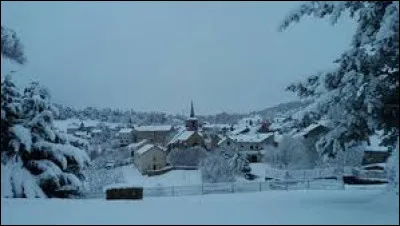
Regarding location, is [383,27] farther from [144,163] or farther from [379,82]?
[144,163]

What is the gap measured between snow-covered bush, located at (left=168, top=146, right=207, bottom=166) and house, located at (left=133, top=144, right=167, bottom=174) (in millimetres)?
2403

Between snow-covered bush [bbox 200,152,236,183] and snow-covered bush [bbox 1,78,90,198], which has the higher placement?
snow-covered bush [bbox 1,78,90,198]

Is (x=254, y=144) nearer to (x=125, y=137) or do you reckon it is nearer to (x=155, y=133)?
(x=155, y=133)

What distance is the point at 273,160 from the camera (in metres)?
64.9

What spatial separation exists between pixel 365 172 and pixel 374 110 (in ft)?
63.2

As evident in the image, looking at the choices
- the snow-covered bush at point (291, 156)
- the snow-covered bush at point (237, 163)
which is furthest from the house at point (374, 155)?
the snow-covered bush at point (237, 163)

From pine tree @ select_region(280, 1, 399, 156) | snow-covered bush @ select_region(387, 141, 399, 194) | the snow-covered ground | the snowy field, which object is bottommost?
the snow-covered ground

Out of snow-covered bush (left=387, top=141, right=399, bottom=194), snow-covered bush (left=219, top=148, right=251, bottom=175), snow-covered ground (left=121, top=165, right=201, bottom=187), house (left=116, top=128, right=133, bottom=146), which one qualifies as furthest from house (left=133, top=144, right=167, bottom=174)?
snow-covered bush (left=387, top=141, right=399, bottom=194)

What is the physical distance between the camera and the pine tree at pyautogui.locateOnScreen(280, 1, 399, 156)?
1138cm

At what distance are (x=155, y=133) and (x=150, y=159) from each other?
42.0 meters

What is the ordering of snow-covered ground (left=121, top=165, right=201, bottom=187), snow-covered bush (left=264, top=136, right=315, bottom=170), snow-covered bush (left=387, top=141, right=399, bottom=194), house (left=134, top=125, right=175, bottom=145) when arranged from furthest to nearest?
house (left=134, top=125, right=175, bottom=145), snow-covered bush (left=264, top=136, right=315, bottom=170), snow-covered ground (left=121, top=165, right=201, bottom=187), snow-covered bush (left=387, top=141, right=399, bottom=194)

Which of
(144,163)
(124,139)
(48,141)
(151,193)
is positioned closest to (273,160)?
(144,163)

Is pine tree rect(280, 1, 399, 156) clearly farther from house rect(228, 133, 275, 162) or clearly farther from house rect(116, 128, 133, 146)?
house rect(116, 128, 133, 146)

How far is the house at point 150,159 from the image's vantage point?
77.6m
